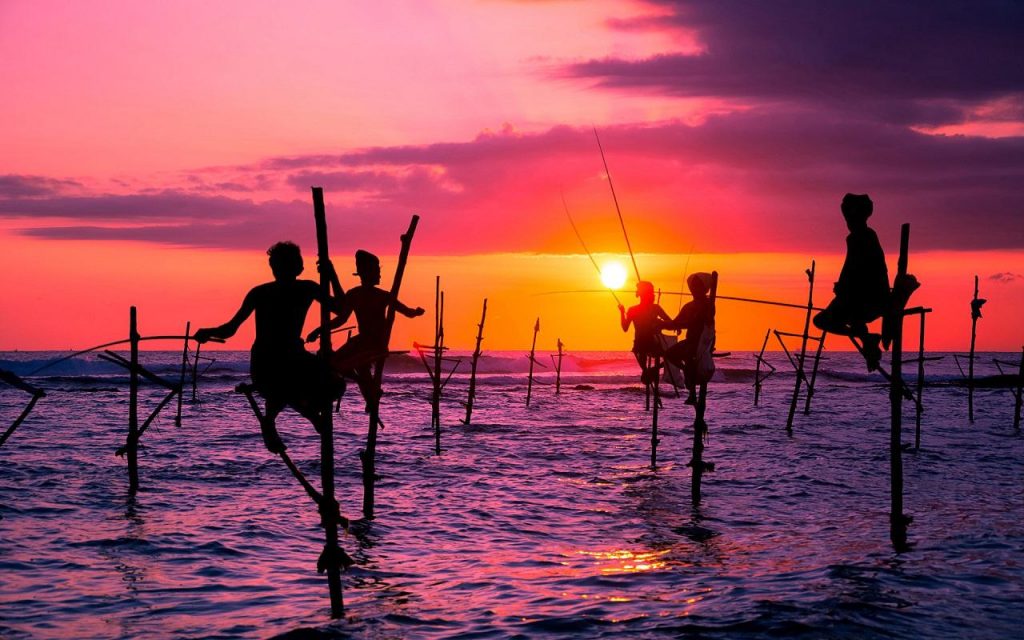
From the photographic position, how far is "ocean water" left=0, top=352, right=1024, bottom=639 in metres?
9.88

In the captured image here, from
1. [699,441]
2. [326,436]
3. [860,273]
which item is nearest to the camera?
[326,436]

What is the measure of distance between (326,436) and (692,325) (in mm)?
9444

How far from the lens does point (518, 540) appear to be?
13.8 metres

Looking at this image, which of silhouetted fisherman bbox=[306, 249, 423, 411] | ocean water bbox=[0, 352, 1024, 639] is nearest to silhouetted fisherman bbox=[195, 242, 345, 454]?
ocean water bbox=[0, 352, 1024, 639]

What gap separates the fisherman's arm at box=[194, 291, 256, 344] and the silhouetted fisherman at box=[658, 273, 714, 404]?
9.74 meters

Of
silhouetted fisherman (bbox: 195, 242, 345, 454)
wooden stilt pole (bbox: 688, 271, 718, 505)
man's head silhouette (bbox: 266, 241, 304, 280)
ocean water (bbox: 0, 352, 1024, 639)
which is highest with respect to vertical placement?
man's head silhouette (bbox: 266, 241, 304, 280)

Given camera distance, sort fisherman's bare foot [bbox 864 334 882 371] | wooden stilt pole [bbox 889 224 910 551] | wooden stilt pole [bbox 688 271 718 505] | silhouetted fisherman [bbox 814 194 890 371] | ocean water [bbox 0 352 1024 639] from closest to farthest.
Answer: ocean water [bbox 0 352 1024 639]
silhouetted fisherman [bbox 814 194 890 371]
fisherman's bare foot [bbox 864 334 882 371]
wooden stilt pole [bbox 889 224 910 551]
wooden stilt pole [bbox 688 271 718 505]

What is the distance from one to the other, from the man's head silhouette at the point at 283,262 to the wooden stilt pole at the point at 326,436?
11.1 inches

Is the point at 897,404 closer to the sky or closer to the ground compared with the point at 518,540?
closer to the sky

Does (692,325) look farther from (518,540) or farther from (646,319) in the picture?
(518,540)

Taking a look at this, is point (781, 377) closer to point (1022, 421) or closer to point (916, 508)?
point (1022, 421)

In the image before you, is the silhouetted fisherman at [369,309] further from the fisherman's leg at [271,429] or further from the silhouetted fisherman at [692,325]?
the silhouetted fisherman at [692,325]

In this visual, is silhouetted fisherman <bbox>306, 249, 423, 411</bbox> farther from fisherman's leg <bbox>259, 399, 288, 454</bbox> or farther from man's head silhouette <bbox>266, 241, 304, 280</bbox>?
man's head silhouette <bbox>266, 241, 304, 280</bbox>

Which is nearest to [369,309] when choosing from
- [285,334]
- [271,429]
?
[271,429]
